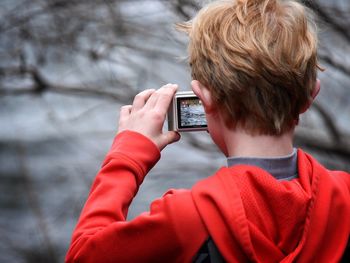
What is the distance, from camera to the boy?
0.58 m

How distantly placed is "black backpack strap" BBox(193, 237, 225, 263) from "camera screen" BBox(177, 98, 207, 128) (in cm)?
18

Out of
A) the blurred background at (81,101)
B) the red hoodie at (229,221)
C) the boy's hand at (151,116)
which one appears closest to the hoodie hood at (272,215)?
the red hoodie at (229,221)

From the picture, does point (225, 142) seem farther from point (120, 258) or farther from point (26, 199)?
point (26, 199)

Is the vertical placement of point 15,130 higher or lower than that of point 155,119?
lower

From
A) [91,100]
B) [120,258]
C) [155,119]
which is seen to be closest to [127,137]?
[155,119]

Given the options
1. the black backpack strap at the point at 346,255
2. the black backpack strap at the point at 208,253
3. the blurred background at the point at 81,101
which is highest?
the black backpack strap at the point at 208,253

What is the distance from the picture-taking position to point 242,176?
599mm

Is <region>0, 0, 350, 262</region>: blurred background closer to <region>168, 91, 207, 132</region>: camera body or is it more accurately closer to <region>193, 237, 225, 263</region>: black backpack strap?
<region>168, 91, 207, 132</region>: camera body

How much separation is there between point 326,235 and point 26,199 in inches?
46.9

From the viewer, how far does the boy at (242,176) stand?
0.58 metres

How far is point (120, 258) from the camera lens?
1.93 ft

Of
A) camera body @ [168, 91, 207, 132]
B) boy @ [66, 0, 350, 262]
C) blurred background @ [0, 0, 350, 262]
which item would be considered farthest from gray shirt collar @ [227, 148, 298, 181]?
blurred background @ [0, 0, 350, 262]

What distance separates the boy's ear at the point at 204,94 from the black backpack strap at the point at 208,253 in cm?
14

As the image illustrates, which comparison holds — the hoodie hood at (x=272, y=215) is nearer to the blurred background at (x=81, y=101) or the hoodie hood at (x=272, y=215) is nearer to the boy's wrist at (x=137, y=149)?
the boy's wrist at (x=137, y=149)
